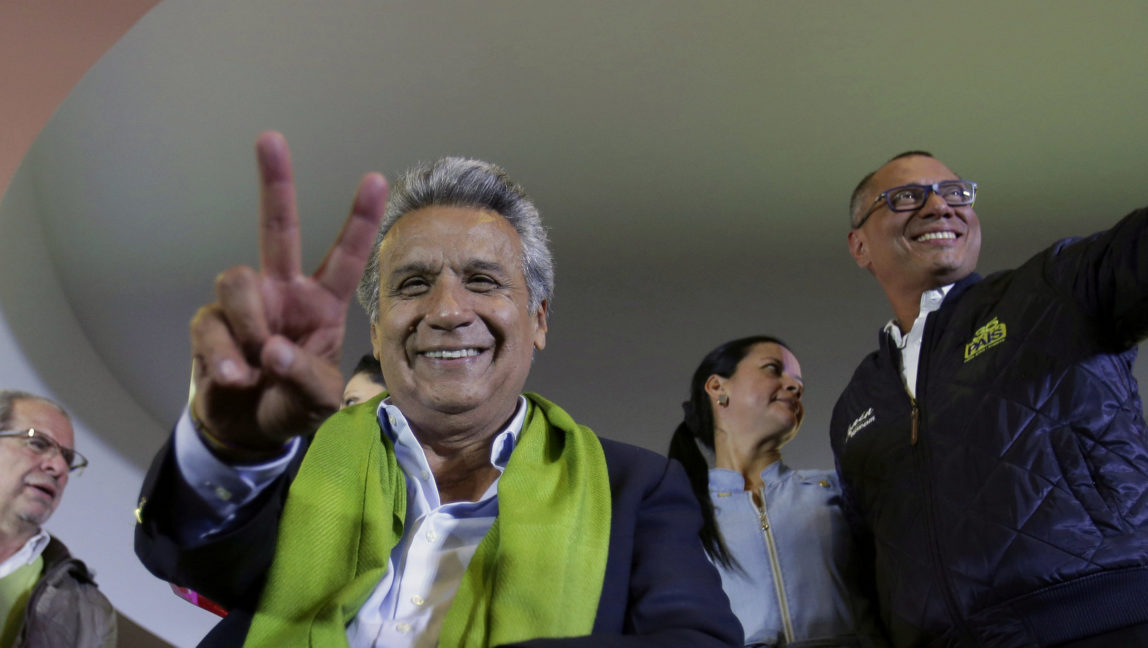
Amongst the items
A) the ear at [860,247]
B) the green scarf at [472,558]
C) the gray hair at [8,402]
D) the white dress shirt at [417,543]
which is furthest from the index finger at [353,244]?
the gray hair at [8,402]

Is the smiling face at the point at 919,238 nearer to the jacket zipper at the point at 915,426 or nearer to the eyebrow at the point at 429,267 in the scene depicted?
the jacket zipper at the point at 915,426

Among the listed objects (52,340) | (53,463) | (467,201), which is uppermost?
(52,340)

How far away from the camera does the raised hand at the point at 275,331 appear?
859 mm

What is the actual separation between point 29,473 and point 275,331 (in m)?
1.86

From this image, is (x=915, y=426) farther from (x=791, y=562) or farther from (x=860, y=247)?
(x=860, y=247)

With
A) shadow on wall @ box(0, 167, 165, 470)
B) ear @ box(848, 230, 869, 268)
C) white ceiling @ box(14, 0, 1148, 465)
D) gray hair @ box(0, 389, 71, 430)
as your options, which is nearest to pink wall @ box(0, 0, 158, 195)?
gray hair @ box(0, 389, 71, 430)

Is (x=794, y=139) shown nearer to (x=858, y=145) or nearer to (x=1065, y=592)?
(x=858, y=145)

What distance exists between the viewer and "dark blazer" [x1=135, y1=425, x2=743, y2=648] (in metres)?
0.98

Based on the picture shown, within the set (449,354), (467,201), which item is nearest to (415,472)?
(449,354)

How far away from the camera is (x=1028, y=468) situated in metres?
1.46

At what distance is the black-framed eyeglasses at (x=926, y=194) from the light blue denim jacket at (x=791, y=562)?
1.94 feet

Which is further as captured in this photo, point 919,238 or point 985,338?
point 919,238

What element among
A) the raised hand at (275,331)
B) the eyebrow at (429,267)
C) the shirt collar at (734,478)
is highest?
the eyebrow at (429,267)

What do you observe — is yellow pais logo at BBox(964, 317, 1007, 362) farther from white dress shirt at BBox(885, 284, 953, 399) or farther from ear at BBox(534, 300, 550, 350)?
ear at BBox(534, 300, 550, 350)
